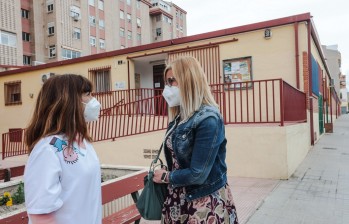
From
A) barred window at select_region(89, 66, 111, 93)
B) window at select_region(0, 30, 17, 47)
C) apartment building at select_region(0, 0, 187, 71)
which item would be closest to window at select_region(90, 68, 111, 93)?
barred window at select_region(89, 66, 111, 93)

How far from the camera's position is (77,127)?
5.21 feet

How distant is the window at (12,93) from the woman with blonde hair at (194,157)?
50.8 ft

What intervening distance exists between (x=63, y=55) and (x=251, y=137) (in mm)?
30271

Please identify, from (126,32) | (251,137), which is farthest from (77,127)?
(126,32)

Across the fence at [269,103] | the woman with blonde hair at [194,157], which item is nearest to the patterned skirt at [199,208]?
the woman with blonde hair at [194,157]

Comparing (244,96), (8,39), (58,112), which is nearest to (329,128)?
(244,96)

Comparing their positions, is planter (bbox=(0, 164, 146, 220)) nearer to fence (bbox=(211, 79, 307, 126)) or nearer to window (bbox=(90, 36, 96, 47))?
fence (bbox=(211, 79, 307, 126))

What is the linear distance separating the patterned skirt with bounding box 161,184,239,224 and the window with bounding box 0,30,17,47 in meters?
30.4

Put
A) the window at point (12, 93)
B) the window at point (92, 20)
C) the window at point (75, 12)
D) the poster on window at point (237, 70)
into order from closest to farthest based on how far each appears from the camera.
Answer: the poster on window at point (237, 70)
the window at point (12, 93)
the window at point (75, 12)
the window at point (92, 20)

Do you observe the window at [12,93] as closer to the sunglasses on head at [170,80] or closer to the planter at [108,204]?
the planter at [108,204]

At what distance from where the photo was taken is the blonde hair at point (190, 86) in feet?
6.15

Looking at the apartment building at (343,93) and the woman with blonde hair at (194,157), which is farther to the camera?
the apartment building at (343,93)

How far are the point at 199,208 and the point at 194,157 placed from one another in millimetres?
339

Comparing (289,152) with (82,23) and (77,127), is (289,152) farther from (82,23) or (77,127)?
(82,23)
